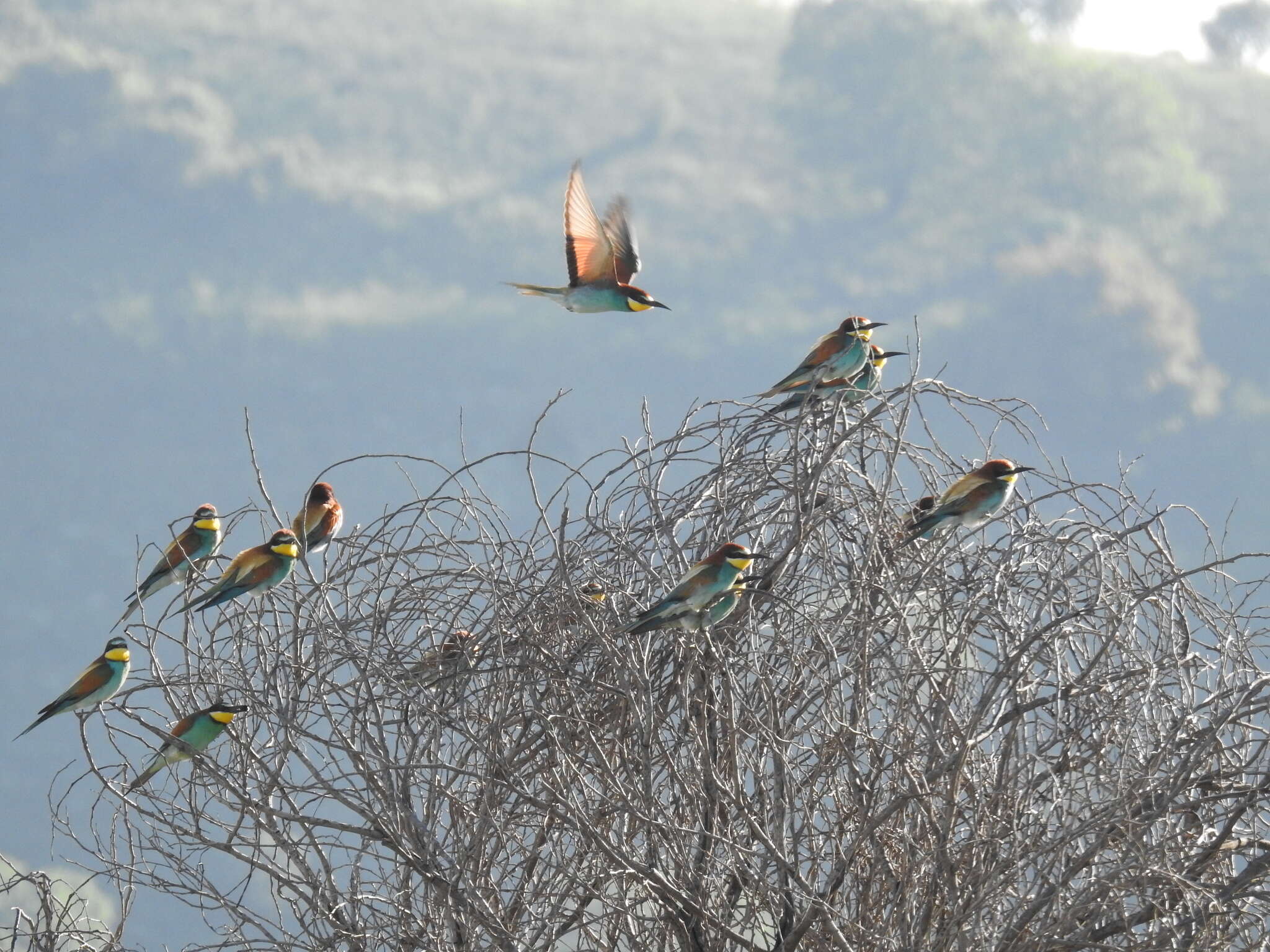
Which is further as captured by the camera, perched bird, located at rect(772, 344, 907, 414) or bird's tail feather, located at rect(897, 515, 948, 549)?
perched bird, located at rect(772, 344, 907, 414)

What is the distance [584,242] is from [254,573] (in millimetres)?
1970

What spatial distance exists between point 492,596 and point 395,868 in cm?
118

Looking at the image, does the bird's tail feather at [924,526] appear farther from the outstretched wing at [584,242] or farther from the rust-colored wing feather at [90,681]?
the rust-colored wing feather at [90,681]

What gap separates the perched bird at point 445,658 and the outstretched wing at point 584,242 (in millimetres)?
1770

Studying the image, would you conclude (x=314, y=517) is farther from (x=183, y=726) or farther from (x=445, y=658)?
(x=445, y=658)

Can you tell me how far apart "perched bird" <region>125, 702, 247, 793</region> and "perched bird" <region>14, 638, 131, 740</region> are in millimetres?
716

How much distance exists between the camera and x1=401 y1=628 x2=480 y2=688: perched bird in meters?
4.66

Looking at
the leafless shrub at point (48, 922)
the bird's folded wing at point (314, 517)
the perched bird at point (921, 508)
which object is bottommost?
the leafless shrub at point (48, 922)

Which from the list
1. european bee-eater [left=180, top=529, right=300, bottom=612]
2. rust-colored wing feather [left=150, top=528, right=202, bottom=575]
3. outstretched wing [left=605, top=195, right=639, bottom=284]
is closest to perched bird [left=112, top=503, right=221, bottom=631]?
rust-colored wing feather [left=150, top=528, right=202, bottom=575]

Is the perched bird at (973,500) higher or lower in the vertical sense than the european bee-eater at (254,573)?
lower

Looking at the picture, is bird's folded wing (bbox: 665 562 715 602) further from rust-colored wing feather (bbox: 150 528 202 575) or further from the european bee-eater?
rust-colored wing feather (bbox: 150 528 202 575)

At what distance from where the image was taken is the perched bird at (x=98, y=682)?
6039 mm

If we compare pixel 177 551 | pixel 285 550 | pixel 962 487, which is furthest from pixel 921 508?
pixel 177 551

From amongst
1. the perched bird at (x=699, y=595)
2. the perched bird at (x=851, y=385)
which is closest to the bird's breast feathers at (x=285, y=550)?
the perched bird at (x=699, y=595)
